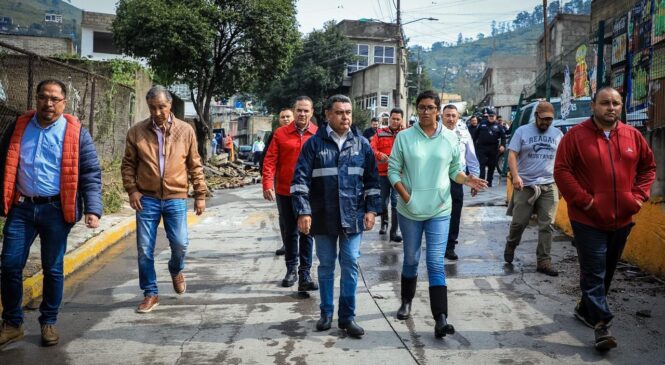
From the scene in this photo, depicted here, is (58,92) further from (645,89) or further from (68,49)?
(68,49)

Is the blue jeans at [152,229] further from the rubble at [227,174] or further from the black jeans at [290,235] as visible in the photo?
the rubble at [227,174]

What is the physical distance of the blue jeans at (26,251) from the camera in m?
4.70

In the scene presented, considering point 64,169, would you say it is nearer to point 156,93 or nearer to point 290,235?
point 156,93

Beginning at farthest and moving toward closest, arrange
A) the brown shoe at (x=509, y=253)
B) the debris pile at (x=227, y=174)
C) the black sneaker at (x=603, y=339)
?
1. the debris pile at (x=227, y=174)
2. the brown shoe at (x=509, y=253)
3. the black sneaker at (x=603, y=339)

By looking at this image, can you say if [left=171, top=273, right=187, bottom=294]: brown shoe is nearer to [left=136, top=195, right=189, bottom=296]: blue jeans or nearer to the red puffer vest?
[left=136, top=195, right=189, bottom=296]: blue jeans

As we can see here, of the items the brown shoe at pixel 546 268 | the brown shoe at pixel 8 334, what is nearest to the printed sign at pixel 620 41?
the brown shoe at pixel 546 268

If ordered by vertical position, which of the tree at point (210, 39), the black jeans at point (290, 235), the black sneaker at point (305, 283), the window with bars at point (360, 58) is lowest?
the black sneaker at point (305, 283)

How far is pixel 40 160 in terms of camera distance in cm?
478

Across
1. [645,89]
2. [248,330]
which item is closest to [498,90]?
[645,89]

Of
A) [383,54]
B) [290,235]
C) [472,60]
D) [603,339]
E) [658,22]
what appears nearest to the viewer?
[603,339]

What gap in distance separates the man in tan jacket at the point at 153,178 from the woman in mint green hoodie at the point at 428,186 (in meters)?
1.89

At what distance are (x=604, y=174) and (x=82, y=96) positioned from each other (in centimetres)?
1109

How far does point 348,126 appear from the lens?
202 inches

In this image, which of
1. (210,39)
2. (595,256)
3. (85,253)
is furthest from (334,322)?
(210,39)
